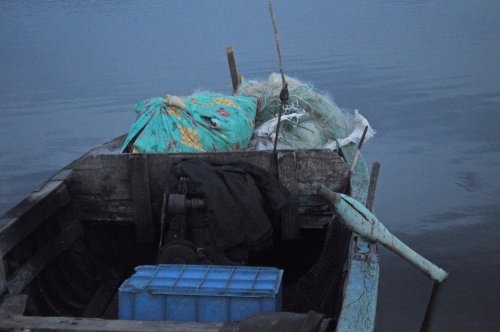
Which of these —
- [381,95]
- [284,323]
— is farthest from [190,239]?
[381,95]

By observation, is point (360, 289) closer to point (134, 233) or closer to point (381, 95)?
point (134, 233)

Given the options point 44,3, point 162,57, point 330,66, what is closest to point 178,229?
point 330,66

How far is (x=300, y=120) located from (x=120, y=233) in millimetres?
1907

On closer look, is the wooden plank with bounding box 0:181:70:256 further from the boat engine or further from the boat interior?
the boat engine

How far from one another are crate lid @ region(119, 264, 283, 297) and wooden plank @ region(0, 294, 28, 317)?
51 centimetres

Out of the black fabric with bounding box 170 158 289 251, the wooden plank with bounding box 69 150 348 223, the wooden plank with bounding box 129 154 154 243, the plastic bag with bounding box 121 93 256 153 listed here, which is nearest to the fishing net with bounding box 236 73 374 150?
the plastic bag with bounding box 121 93 256 153

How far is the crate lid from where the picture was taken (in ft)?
9.95

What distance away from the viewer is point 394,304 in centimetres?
544

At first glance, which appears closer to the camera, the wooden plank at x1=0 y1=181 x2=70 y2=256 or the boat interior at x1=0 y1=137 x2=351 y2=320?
the wooden plank at x1=0 y1=181 x2=70 y2=256

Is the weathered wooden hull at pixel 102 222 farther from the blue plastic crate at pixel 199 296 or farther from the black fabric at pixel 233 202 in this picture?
the blue plastic crate at pixel 199 296

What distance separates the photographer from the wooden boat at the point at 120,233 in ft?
12.1

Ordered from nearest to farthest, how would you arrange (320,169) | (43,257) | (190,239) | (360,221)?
(360,221), (190,239), (43,257), (320,169)

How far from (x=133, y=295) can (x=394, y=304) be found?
10.1ft

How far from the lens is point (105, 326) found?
2.65 metres
